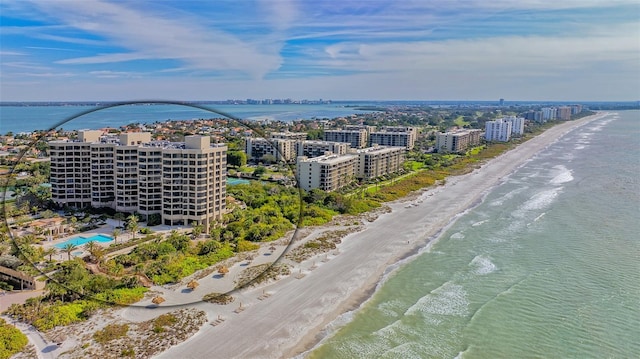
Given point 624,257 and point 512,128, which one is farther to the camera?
point 512,128

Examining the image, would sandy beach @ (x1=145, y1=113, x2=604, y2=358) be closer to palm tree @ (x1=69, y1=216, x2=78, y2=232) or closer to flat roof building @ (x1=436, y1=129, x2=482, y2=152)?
palm tree @ (x1=69, y1=216, x2=78, y2=232)

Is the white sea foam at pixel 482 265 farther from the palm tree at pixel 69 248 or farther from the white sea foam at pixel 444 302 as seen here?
the palm tree at pixel 69 248

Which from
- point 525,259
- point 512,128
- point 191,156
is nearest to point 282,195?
point 191,156

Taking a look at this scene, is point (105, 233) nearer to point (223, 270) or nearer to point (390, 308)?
point (223, 270)

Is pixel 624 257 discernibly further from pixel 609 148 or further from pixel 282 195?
pixel 609 148

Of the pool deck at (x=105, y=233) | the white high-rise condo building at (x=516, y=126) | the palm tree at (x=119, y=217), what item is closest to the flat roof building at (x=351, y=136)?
the pool deck at (x=105, y=233)
